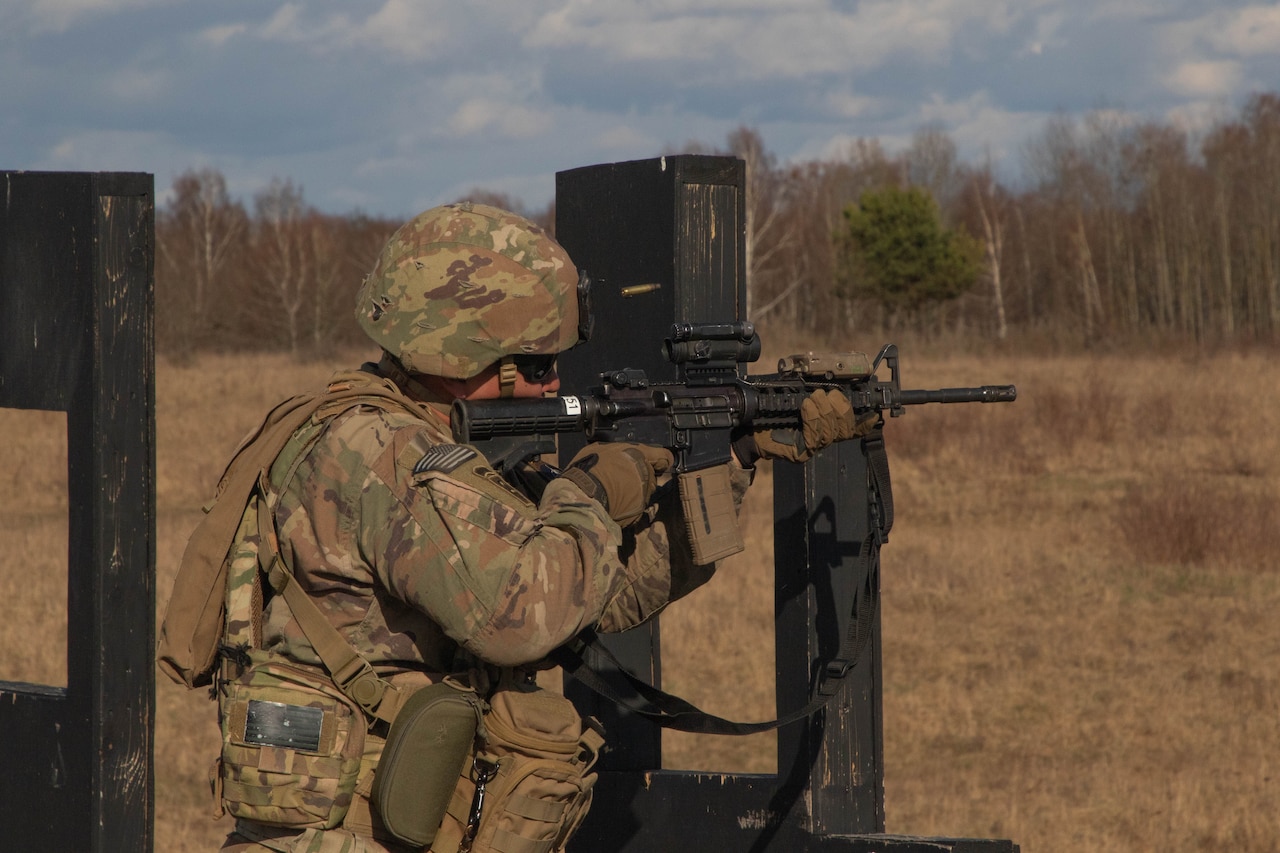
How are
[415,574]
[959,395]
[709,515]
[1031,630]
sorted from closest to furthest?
[415,574]
[709,515]
[959,395]
[1031,630]

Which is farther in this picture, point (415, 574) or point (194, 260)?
point (194, 260)

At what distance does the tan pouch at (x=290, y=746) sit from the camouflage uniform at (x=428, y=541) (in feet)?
0.14

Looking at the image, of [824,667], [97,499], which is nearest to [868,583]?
[824,667]

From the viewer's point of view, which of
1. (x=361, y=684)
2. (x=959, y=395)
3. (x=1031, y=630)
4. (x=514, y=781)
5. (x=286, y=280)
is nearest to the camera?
(x=361, y=684)

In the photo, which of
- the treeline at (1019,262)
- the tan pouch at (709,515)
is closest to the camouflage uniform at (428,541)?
the tan pouch at (709,515)

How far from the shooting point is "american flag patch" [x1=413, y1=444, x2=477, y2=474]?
2.24m

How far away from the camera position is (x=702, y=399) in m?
3.03

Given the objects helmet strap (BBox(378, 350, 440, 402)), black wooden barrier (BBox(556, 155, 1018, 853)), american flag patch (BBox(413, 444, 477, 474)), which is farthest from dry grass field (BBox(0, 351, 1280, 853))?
american flag patch (BBox(413, 444, 477, 474))

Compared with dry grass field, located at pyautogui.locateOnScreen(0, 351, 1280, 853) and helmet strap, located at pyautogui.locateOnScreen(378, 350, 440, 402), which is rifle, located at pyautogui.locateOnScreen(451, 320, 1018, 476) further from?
dry grass field, located at pyautogui.locateOnScreen(0, 351, 1280, 853)

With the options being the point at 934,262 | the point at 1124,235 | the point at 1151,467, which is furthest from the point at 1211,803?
the point at 1124,235

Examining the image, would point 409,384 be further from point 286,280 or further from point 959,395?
point 286,280

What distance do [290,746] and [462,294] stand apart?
2.69 ft

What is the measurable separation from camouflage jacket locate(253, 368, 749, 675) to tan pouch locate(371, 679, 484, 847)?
0.32 feet

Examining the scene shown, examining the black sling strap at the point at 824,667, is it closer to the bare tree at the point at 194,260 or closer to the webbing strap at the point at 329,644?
the webbing strap at the point at 329,644
